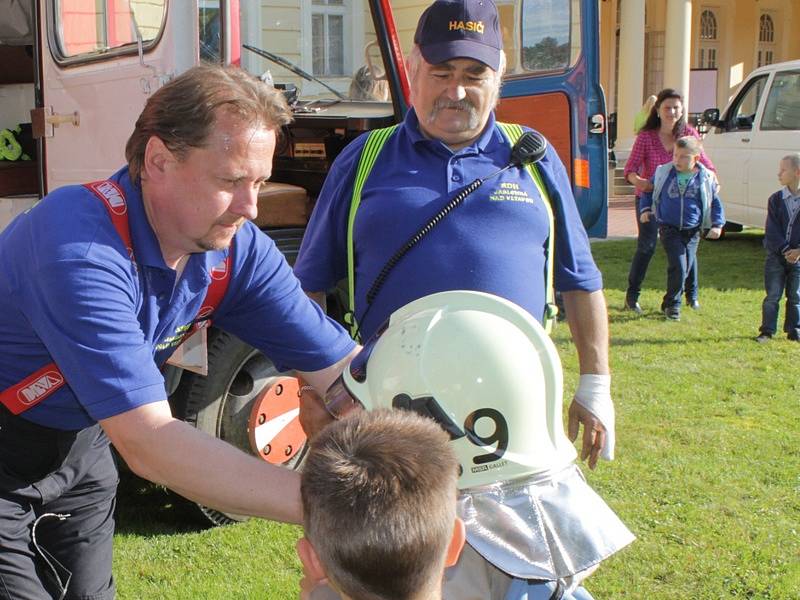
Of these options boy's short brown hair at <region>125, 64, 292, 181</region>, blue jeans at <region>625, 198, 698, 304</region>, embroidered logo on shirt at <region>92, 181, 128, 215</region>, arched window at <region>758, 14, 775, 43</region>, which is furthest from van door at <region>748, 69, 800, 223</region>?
arched window at <region>758, 14, 775, 43</region>

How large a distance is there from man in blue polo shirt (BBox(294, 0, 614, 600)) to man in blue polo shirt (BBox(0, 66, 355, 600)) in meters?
0.31

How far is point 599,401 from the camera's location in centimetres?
277

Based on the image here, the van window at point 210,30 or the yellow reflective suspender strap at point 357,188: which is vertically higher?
the van window at point 210,30

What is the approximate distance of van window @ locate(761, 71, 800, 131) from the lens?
11.0m

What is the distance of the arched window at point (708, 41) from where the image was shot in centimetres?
2436

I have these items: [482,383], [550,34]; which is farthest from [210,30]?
[550,34]

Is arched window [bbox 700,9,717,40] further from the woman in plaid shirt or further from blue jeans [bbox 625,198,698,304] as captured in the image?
blue jeans [bbox 625,198,698,304]

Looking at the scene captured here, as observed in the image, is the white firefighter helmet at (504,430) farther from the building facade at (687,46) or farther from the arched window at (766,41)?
the arched window at (766,41)

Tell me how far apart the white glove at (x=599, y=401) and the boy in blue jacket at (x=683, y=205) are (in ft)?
18.5

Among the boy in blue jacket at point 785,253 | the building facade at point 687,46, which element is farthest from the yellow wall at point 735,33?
the boy in blue jacket at point 785,253

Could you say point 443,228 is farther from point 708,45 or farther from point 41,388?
point 708,45

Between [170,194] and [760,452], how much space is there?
14.0 feet

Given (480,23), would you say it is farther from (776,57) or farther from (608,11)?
(776,57)

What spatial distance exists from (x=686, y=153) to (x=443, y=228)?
600 centimetres
